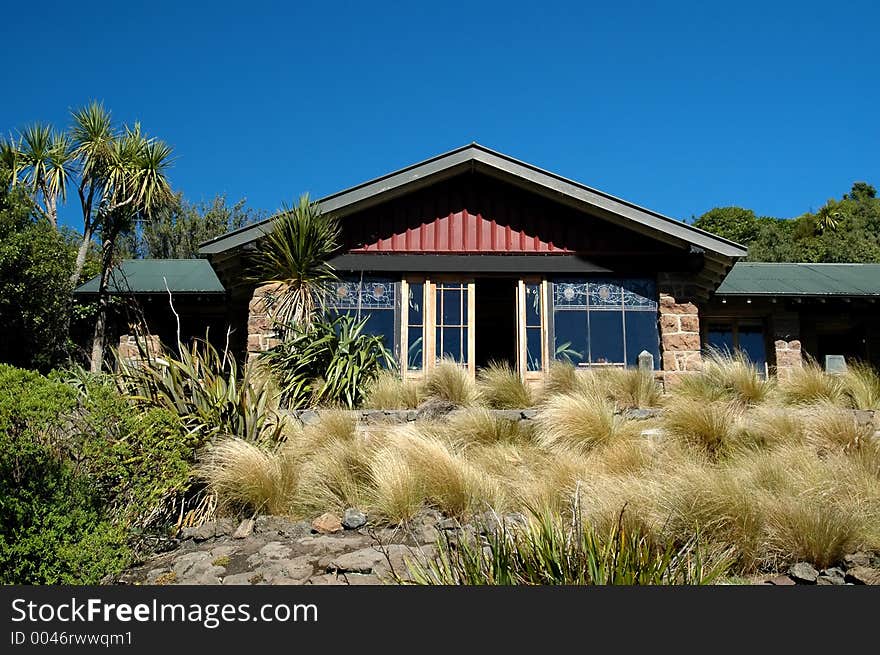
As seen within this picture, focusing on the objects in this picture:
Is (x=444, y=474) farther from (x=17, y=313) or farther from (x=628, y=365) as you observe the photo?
(x=17, y=313)

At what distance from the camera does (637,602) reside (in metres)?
3.62

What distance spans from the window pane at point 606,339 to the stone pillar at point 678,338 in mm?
671

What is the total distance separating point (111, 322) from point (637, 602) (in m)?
13.7

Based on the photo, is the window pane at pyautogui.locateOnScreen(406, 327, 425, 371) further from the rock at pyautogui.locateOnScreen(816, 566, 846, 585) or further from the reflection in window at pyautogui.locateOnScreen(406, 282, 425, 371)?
the rock at pyautogui.locateOnScreen(816, 566, 846, 585)

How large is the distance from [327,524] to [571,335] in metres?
7.16

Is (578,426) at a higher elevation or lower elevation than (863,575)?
higher

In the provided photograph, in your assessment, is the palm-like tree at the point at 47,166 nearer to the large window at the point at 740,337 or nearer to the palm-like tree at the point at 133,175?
the palm-like tree at the point at 133,175

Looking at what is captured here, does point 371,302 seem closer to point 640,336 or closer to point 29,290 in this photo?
point 640,336

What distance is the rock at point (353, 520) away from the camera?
19.5 feet

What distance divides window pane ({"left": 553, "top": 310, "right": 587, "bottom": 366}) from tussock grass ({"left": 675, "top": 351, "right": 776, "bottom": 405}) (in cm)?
206

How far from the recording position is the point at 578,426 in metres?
7.75

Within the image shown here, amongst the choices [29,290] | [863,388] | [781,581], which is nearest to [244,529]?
[781,581]

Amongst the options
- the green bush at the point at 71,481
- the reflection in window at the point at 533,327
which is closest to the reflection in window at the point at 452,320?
the reflection in window at the point at 533,327

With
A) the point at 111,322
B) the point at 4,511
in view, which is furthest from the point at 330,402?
the point at 111,322
